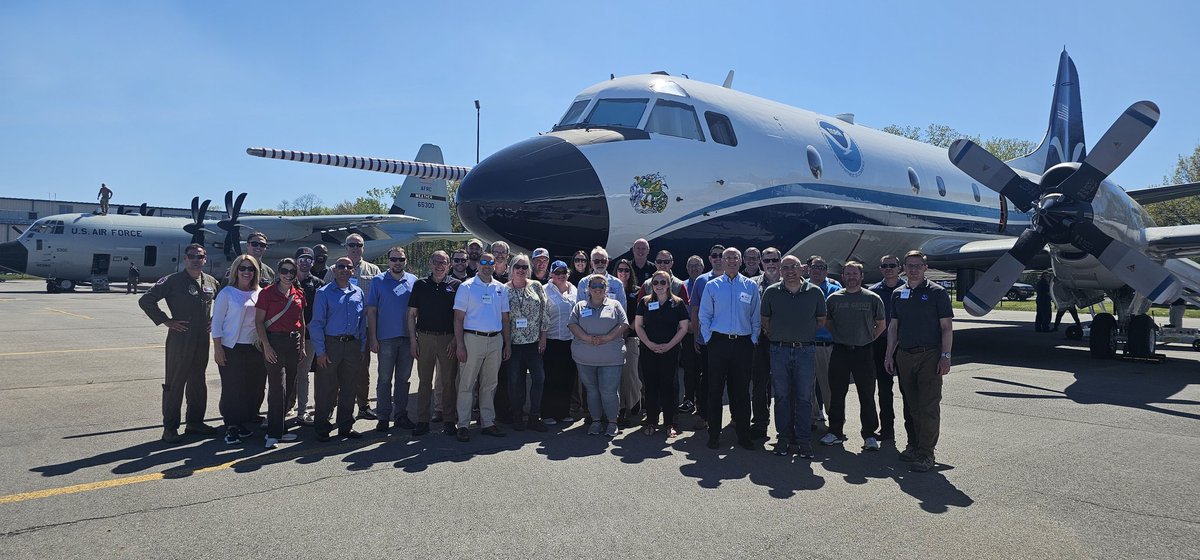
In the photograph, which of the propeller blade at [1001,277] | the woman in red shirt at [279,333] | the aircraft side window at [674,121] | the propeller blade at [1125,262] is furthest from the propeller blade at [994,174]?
the woman in red shirt at [279,333]

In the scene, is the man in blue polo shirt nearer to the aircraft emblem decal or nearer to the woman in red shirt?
the woman in red shirt

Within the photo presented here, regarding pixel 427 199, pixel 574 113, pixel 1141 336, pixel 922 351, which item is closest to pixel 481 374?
pixel 922 351

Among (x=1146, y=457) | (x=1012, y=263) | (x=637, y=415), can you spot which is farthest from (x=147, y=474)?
(x=1012, y=263)

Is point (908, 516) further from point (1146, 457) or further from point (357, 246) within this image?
point (357, 246)

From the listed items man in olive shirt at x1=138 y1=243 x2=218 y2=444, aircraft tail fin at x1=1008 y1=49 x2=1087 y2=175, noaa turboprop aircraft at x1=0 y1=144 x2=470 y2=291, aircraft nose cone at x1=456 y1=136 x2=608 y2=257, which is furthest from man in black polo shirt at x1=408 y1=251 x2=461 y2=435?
noaa turboprop aircraft at x1=0 y1=144 x2=470 y2=291

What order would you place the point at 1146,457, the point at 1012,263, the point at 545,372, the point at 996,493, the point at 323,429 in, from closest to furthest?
the point at 996,493, the point at 1146,457, the point at 323,429, the point at 545,372, the point at 1012,263

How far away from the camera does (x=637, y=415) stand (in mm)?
7840

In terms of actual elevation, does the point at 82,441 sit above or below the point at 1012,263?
below

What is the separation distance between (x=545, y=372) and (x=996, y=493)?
4.15m

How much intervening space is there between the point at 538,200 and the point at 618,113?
228cm

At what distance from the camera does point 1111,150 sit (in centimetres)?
1028

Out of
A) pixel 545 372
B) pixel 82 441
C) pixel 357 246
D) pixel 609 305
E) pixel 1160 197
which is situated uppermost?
pixel 1160 197

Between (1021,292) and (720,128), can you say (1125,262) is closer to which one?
(720,128)

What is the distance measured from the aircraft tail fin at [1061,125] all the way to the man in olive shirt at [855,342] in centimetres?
1588
